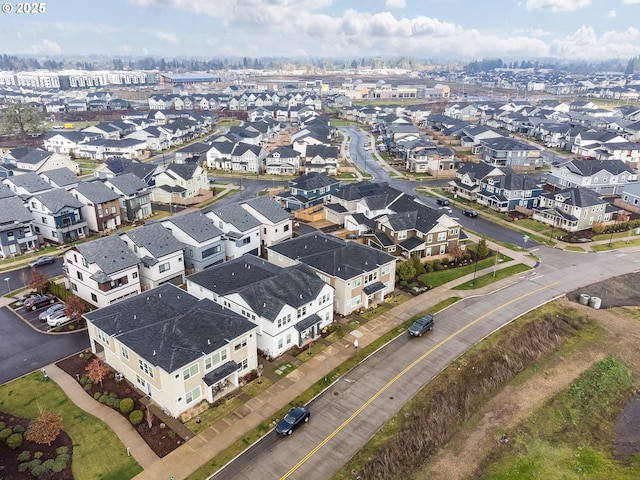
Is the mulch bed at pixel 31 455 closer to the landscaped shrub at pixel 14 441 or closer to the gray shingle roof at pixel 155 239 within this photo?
the landscaped shrub at pixel 14 441

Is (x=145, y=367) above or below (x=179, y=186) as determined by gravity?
below

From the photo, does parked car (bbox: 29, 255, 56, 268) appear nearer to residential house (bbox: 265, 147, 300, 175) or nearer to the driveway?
the driveway

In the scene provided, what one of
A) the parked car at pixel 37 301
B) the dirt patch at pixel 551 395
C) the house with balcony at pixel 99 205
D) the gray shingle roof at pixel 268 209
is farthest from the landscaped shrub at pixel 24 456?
the house with balcony at pixel 99 205

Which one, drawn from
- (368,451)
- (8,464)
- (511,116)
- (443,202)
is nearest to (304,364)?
(368,451)

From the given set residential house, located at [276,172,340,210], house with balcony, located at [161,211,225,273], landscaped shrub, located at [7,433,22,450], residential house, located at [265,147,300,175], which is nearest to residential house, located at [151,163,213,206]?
residential house, located at [276,172,340,210]

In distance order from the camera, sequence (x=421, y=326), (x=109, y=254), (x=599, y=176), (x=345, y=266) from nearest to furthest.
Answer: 1. (x=421, y=326)
2. (x=345, y=266)
3. (x=109, y=254)
4. (x=599, y=176)

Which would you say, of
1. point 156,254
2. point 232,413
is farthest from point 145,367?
point 156,254

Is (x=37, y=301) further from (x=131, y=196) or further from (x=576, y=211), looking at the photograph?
(x=576, y=211)
